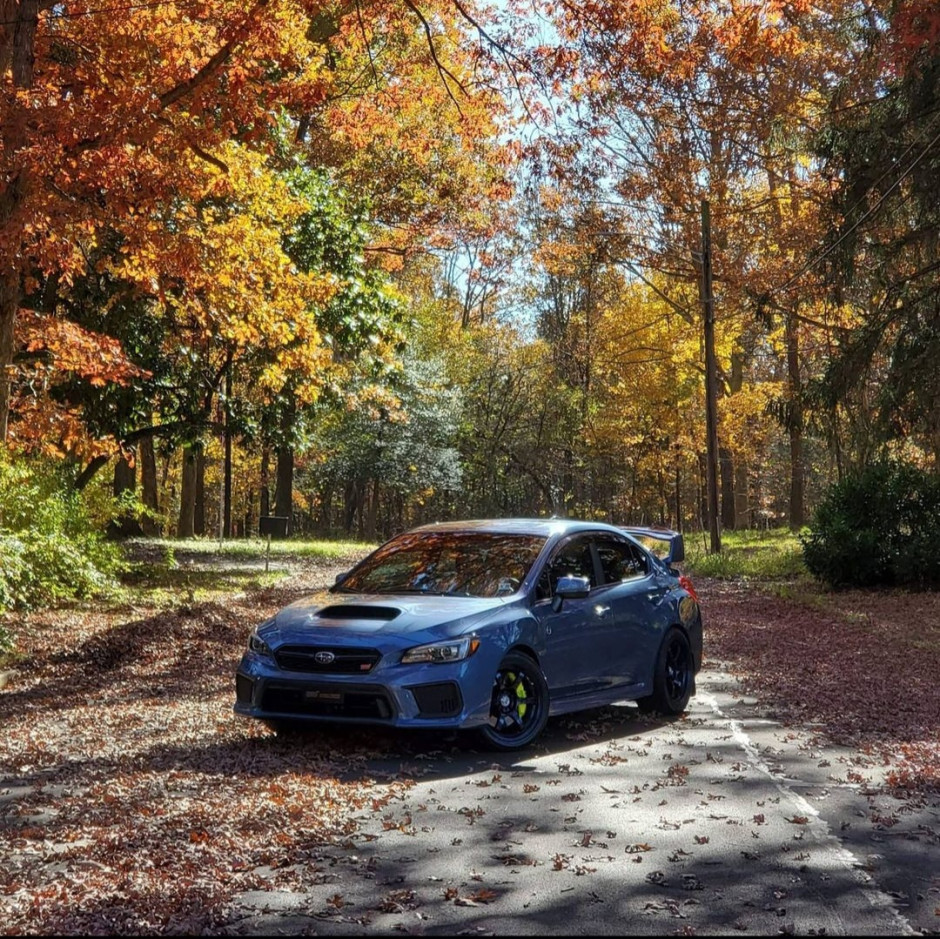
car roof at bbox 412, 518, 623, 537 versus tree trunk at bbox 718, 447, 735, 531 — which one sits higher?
tree trunk at bbox 718, 447, 735, 531

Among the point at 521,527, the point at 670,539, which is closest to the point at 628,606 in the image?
the point at 521,527

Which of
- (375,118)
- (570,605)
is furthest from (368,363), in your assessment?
(570,605)

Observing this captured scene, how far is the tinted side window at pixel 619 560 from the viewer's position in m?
10.9

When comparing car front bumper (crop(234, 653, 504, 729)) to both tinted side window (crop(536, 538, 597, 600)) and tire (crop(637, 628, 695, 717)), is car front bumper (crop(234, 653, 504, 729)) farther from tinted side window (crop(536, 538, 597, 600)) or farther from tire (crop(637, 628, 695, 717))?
tire (crop(637, 628, 695, 717))

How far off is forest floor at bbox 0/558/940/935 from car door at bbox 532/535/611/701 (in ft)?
4.60

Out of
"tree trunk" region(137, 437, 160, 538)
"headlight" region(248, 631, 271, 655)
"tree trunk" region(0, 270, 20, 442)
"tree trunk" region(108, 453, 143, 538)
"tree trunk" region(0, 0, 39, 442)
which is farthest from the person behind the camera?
"tree trunk" region(137, 437, 160, 538)

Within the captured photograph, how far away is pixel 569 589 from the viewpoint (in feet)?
31.9

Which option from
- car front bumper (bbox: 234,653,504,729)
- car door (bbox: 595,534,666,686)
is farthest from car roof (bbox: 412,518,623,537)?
car front bumper (bbox: 234,653,504,729)

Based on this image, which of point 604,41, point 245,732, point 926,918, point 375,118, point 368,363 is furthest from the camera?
point 368,363

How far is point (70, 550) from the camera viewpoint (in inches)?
709

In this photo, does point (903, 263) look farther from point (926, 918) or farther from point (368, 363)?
point (926, 918)

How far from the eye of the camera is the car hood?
8969 millimetres

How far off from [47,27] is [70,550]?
23.8ft

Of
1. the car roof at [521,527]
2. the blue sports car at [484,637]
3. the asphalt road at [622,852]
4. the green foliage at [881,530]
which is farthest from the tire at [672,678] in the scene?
the green foliage at [881,530]
